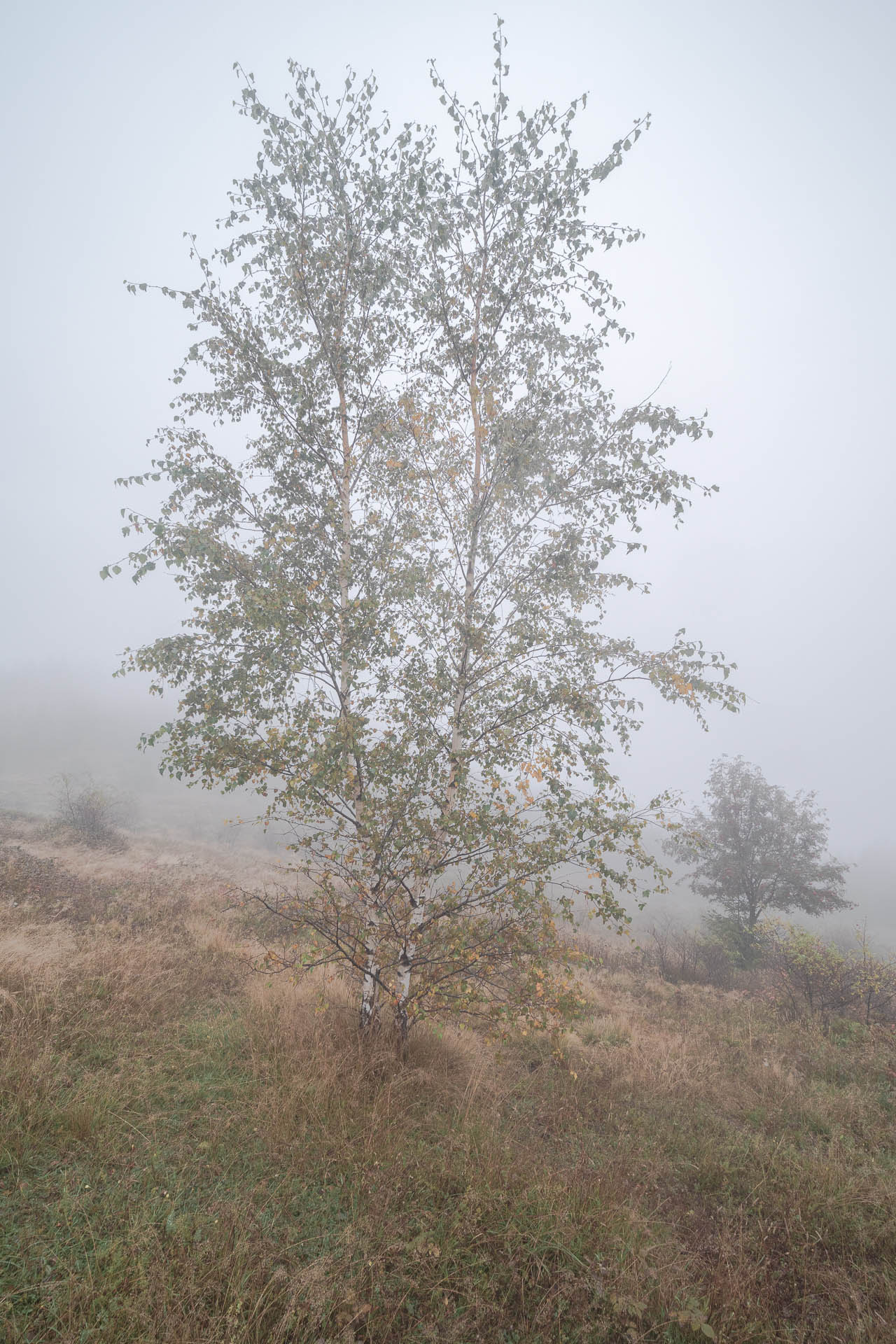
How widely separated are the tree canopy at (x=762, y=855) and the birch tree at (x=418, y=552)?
51.1 ft

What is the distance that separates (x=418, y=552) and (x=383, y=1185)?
6.34 m

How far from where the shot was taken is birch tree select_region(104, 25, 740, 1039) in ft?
18.9

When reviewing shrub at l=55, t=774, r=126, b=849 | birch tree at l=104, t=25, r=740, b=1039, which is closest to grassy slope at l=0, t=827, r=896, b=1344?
birch tree at l=104, t=25, r=740, b=1039

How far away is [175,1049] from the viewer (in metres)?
6.17

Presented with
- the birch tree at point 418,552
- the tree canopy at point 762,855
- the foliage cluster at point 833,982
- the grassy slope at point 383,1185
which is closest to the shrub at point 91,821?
the grassy slope at point 383,1185

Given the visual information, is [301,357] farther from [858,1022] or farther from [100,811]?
[100,811]

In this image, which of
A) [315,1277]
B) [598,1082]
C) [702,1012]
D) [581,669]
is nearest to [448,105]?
[581,669]

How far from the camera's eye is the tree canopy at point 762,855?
19.7 metres

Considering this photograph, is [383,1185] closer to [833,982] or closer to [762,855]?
[833,982]

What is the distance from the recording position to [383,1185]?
4355mm

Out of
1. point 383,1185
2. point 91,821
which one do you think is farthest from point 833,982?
point 91,821

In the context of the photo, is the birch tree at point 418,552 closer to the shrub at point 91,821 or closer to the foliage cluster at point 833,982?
the foliage cluster at point 833,982

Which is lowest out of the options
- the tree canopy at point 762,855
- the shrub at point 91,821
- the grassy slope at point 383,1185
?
the shrub at point 91,821

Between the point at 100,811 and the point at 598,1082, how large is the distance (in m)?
23.4
